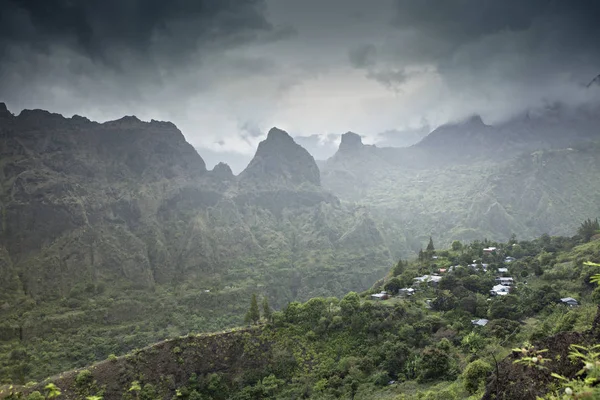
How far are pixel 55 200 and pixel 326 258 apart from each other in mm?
125320

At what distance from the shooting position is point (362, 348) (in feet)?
167

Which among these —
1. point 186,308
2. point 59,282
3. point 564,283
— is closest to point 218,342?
point 564,283

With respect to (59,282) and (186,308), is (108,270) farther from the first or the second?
(186,308)

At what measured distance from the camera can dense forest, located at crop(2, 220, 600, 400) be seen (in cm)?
3950

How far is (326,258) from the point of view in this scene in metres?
186

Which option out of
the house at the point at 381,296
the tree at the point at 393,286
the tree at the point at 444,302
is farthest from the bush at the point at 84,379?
the tree at the point at 393,286

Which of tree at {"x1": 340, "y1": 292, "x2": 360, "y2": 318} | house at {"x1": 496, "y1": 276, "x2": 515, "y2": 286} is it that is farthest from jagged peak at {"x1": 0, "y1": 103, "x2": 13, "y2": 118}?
house at {"x1": 496, "y1": 276, "x2": 515, "y2": 286}

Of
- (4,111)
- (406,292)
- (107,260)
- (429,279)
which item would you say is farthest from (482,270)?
(4,111)

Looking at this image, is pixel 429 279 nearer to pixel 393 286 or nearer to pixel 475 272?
pixel 393 286

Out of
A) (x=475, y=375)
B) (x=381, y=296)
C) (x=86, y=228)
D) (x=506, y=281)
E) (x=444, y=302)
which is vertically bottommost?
(x=381, y=296)

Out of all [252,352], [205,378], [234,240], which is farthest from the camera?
[234,240]

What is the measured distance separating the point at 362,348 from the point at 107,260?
130135 mm

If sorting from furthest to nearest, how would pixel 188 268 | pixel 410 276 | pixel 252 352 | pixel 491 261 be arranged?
pixel 188 268, pixel 491 261, pixel 410 276, pixel 252 352

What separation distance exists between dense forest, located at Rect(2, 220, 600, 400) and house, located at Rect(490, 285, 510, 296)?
1.45 metres
